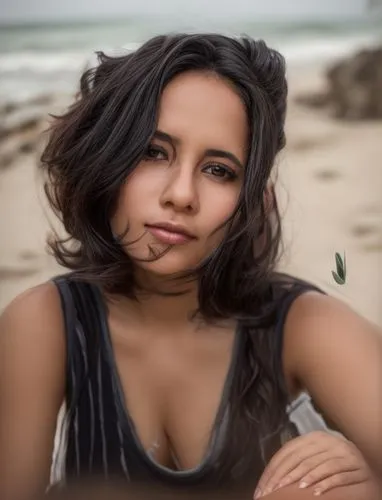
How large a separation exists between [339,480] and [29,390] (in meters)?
0.30

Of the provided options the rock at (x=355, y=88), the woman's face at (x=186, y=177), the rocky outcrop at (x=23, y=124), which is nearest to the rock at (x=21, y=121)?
the rocky outcrop at (x=23, y=124)

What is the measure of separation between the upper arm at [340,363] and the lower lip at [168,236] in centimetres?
15

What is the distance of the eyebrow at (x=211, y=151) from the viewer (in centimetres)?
67

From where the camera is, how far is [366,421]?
73 cm

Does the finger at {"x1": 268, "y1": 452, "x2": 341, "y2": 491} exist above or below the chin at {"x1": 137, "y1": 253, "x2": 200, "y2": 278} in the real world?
below

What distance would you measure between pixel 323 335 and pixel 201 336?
0.40 ft

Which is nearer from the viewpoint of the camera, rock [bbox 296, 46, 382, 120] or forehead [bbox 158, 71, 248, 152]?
forehead [bbox 158, 71, 248, 152]

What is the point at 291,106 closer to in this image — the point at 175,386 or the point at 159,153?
the point at 159,153

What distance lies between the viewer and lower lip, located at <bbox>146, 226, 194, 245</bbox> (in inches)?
27.2

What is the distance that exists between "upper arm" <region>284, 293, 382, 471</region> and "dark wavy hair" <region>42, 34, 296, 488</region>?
1.1 inches

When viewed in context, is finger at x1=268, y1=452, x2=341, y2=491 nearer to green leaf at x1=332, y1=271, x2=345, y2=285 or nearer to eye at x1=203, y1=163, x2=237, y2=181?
green leaf at x1=332, y1=271, x2=345, y2=285

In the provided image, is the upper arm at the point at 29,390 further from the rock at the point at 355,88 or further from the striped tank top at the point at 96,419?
the rock at the point at 355,88

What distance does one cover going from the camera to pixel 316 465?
0.70m

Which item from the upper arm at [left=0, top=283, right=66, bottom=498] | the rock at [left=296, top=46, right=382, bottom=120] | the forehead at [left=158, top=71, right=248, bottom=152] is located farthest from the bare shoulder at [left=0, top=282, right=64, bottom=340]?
the rock at [left=296, top=46, right=382, bottom=120]
